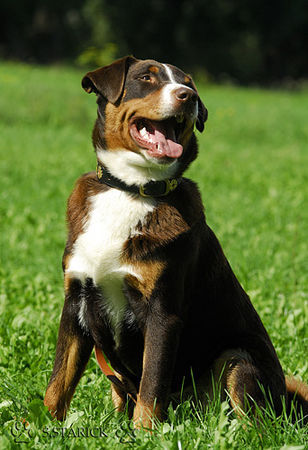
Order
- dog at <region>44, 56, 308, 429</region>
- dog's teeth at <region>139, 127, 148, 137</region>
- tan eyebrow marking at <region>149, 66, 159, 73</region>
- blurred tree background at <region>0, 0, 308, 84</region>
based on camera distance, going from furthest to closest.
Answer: blurred tree background at <region>0, 0, 308, 84</region>
tan eyebrow marking at <region>149, 66, 159, 73</region>
dog's teeth at <region>139, 127, 148, 137</region>
dog at <region>44, 56, 308, 429</region>

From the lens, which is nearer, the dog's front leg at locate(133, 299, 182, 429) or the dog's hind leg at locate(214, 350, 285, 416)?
the dog's front leg at locate(133, 299, 182, 429)

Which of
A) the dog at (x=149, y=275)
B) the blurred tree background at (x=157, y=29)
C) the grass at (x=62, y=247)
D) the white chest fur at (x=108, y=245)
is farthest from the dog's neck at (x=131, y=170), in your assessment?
the blurred tree background at (x=157, y=29)

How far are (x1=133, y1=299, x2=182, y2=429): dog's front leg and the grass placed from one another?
0.09 m

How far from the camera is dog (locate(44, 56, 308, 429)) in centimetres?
290

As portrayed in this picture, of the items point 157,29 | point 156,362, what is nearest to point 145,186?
point 156,362

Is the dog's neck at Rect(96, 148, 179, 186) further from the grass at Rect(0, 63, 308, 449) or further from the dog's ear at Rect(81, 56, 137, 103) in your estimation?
the grass at Rect(0, 63, 308, 449)

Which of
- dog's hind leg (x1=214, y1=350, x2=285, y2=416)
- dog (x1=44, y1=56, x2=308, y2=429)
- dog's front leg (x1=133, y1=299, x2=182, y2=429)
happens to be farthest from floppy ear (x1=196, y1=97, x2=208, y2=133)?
dog's hind leg (x1=214, y1=350, x2=285, y2=416)

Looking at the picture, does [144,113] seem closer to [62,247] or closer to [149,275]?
[149,275]

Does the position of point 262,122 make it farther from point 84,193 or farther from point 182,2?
point 182,2

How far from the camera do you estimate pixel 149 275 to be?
287cm

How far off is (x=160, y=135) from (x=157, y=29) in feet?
140

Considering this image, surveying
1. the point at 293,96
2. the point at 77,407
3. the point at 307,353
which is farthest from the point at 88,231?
the point at 293,96

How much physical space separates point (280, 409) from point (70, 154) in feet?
31.7

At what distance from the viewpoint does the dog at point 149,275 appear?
2.90m
